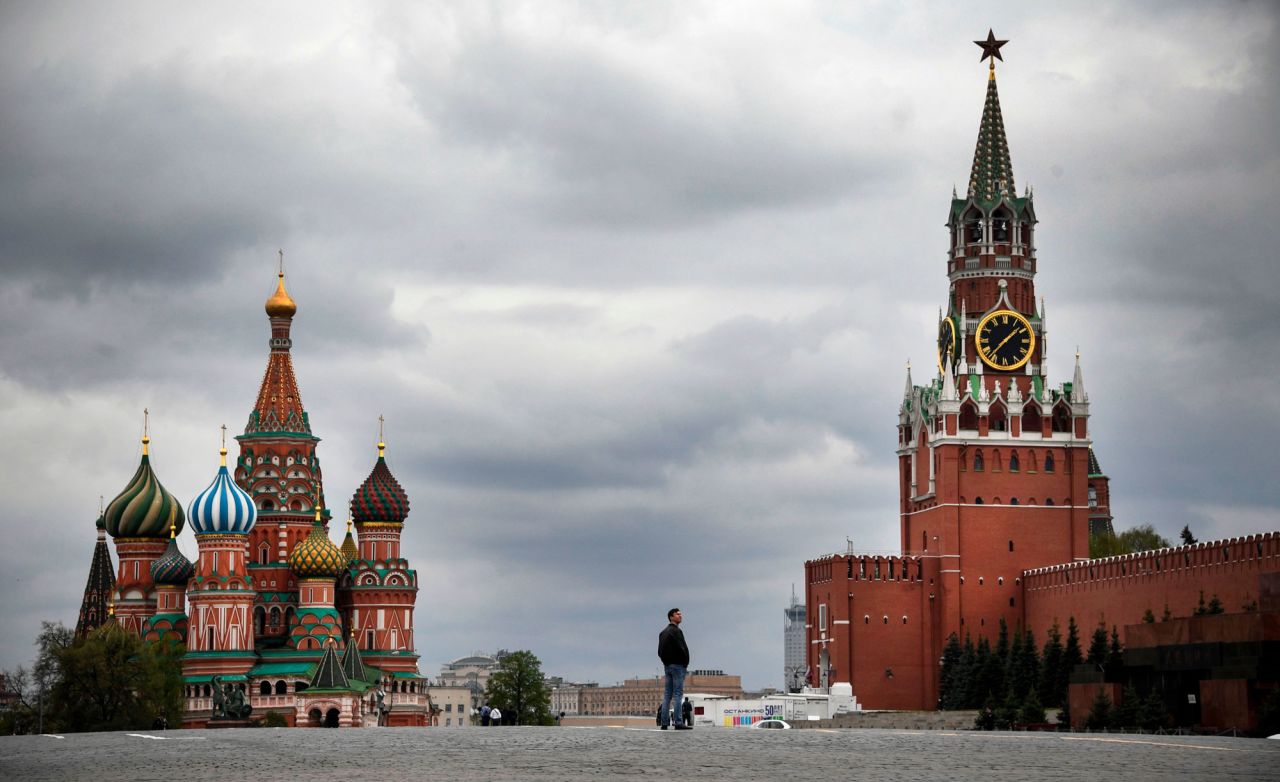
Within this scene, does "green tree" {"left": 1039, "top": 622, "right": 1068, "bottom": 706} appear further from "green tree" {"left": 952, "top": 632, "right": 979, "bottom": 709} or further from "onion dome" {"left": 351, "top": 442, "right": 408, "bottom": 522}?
"onion dome" {"left": 351, "top": 442, "right": 408, "bottom": 522}

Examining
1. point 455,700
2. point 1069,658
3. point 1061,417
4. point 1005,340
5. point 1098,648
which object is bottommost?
point 455,700

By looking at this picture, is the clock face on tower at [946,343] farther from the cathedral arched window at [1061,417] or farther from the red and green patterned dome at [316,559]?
the red and green patterned dome at [316,559]

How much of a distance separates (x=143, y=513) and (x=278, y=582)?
728 cm

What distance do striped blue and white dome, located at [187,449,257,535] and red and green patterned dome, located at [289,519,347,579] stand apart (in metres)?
2.56

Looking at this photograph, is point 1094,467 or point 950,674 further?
point 1094,467

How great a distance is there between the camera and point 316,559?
8769 cm

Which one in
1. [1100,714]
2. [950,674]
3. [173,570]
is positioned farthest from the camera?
[173,570]

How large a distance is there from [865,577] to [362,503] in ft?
78.4

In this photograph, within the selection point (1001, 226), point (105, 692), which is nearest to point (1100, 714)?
point (1001, 226)

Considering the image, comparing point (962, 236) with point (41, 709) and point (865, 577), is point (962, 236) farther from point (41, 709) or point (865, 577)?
point (41, 709)

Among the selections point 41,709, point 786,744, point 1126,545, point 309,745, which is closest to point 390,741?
point 309,745

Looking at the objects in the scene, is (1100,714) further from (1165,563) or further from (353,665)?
(353,665)

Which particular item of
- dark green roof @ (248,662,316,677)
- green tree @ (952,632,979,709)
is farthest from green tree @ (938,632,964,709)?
dark green roof @ (248,662,316,677)

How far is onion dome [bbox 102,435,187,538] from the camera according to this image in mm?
92438
